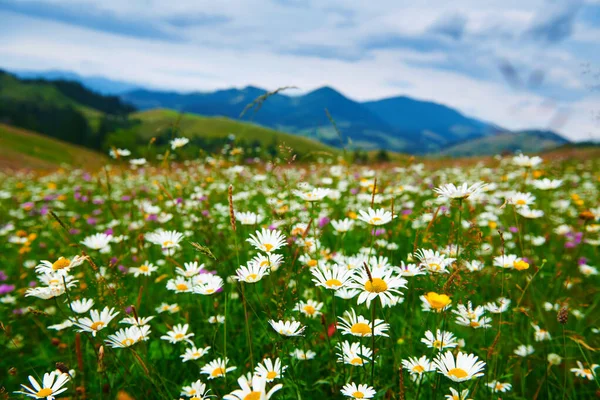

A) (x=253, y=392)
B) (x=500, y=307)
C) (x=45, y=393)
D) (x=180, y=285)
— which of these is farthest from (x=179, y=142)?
(x=500, y=307)

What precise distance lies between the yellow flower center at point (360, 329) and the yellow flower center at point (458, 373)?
36cm

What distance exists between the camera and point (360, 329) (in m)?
1.61

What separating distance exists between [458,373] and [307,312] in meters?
0.94

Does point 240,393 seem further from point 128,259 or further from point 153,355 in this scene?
point 128,259

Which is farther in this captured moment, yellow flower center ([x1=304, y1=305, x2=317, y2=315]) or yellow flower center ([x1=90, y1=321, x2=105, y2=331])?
yellow flower center ([x1=304, y1=305, x2=317, y2=315])

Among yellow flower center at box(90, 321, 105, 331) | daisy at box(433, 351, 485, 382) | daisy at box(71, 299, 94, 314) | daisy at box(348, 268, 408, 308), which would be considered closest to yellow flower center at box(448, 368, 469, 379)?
daisy at box(433, 351, 485, 382)

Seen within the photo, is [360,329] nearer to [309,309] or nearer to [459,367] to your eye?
[459,367]

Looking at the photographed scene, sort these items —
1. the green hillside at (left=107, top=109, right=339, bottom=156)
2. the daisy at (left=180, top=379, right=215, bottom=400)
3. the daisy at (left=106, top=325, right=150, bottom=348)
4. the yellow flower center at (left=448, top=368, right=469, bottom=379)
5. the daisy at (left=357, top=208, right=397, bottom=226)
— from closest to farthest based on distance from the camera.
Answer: the yellow flower center at (left=448, top=368, right=469, bottom=379) → the daisy at (left=180, top=379, right=215, bottom=400) → the daisy at (left=106, top=325, right=150, bottom=348) → the daisy at (left=357, top=208, right=397, bottom=226) → the green hillside at (left=107, top=109, right=339, bottom=156)

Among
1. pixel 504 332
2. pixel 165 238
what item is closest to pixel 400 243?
pixel 504 332

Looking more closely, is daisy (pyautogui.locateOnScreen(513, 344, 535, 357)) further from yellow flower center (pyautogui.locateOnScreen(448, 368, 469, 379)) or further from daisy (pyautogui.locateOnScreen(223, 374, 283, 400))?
daisy (pyautogui.locateOnScreen(223, 374, 283, 400))

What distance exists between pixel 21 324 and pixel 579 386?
4.28 metres

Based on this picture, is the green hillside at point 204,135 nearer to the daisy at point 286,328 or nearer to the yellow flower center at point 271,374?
the daisy at point 286,328

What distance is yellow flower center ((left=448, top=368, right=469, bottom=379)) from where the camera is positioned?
1.41 m

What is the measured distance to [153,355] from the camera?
238 centimetres
